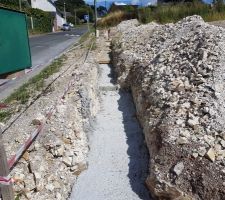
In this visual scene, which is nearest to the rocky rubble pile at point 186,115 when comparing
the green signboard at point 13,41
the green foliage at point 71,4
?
the green signboard at point 13,41

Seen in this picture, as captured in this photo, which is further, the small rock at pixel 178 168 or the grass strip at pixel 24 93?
the grass strip at pixel 24 93

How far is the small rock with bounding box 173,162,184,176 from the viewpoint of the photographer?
458 centimetres

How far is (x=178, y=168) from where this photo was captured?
4613 millimetres

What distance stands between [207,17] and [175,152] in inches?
543

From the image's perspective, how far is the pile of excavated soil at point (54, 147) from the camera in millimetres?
4820

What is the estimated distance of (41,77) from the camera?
11.8 meters

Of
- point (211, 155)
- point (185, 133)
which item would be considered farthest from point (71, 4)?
point (211, 155)

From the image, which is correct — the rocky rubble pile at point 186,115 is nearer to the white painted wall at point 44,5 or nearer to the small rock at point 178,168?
the small rock at point 178,168

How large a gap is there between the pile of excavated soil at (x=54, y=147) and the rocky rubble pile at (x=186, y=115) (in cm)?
108

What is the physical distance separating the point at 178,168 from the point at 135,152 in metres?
1.67

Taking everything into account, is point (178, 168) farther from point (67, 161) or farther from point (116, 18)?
point (116, 18)

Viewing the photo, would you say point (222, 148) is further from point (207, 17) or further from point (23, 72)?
point (207, 17)

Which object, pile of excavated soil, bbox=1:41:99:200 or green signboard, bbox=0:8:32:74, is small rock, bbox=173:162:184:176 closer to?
pile of excavated soil, bbox=1:41:99:200

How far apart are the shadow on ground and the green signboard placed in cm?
289
